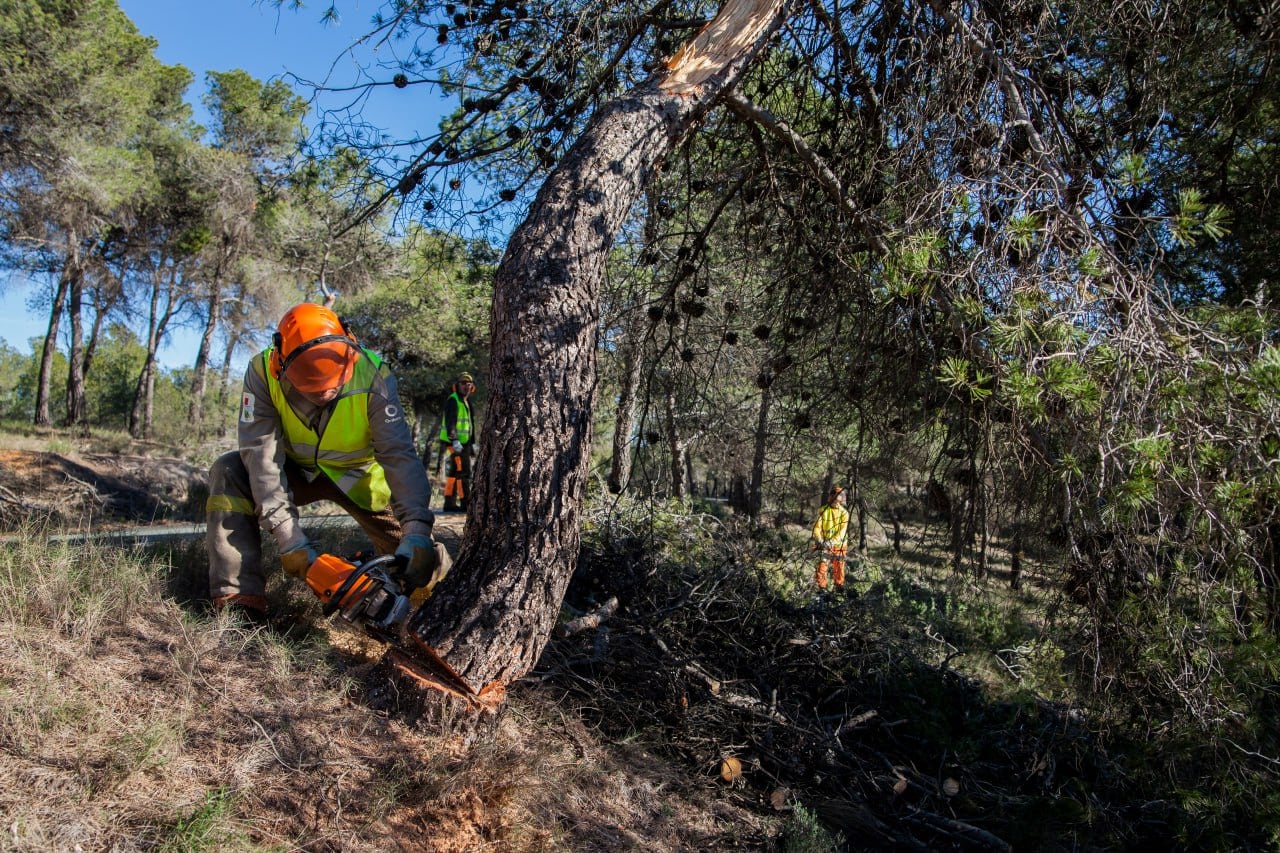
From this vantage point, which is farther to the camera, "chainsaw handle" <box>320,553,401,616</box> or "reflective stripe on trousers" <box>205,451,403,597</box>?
"reflective stripe on trousers" <box>205,451,403,597</box>

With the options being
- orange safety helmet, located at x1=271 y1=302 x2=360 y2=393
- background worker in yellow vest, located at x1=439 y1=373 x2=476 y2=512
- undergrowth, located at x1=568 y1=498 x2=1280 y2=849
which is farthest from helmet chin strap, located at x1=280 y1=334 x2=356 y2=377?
background worker in yellow vest, located at x1=439 y1=373 x2=476 y2=512

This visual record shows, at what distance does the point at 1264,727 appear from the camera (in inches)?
115

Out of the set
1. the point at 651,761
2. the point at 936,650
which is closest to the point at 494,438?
the point at 651,761

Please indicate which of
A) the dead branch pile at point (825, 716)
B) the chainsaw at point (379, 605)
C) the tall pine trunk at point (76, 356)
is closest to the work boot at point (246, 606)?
the chainsaw at point (379, 605)

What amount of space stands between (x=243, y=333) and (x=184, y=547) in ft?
74.9

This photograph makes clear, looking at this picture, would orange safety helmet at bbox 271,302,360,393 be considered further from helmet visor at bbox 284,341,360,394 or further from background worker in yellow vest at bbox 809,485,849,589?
background worker in yellow vest at bbox 809,485,849,589

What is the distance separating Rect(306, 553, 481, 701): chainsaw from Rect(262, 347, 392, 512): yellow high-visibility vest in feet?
1.91

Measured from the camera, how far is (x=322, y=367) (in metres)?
3.24

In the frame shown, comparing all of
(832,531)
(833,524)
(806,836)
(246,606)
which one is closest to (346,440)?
(246,606)

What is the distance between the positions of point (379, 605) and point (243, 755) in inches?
26.5

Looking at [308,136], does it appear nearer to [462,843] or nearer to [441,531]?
[441,531]

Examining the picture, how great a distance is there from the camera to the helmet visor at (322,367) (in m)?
3.23

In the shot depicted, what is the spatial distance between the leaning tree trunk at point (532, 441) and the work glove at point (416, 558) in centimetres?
37

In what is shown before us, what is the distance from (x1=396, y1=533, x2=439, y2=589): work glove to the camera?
317 cm
